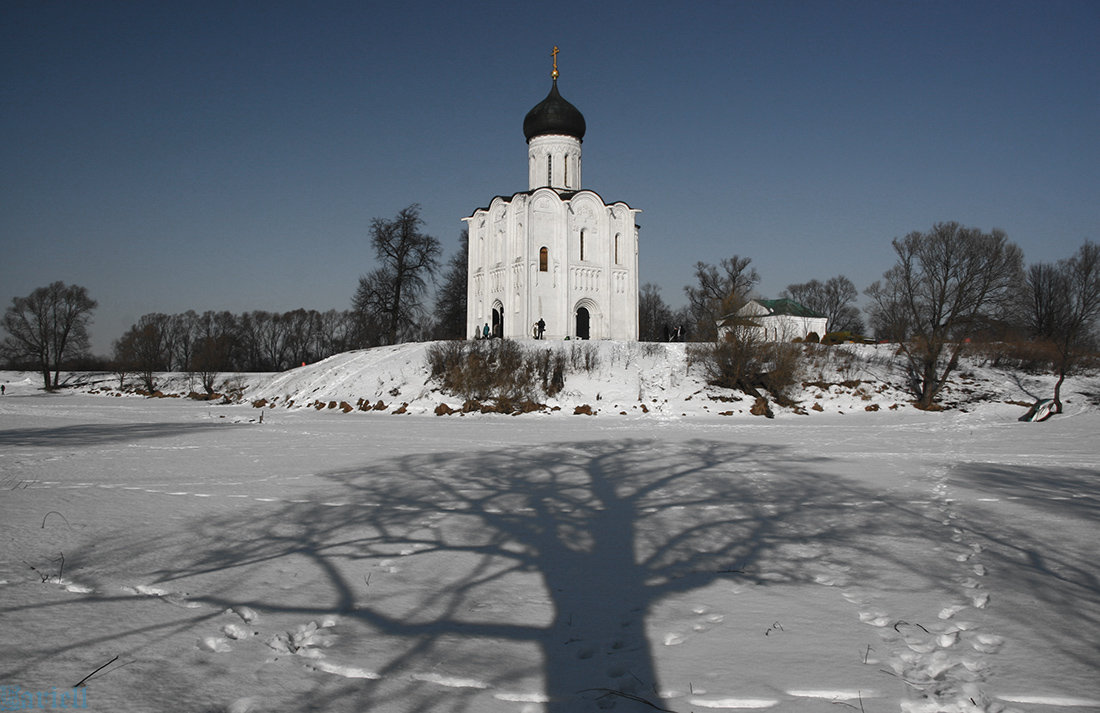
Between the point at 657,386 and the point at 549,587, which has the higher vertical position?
the point at 657,386

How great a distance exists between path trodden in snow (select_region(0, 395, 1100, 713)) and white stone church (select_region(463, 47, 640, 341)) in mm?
24407

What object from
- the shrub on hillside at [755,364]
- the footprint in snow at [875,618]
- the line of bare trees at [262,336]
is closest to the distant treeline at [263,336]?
the line of bare trees at [262,336]

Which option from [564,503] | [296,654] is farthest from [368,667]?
[564,503]

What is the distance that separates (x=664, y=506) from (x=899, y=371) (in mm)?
25320

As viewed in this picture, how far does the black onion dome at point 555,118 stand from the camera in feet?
114

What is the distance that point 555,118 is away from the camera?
34750 mm

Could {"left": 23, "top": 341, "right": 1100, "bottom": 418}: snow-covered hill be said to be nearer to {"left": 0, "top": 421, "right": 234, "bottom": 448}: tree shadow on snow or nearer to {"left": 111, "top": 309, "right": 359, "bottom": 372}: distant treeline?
{"left": 0, "top": 421, "right": 234, "bottom": 448}: tree shadow on snow

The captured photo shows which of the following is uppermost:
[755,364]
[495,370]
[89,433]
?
[755,364]

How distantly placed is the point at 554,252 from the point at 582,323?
424 cm

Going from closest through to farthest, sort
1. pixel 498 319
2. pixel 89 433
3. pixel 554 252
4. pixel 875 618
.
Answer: pixel 875 618 → pixel 89 433 → pixel 554 252 → pixel 498 319

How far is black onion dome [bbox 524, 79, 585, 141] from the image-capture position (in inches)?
1369

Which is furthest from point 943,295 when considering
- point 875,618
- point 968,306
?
point 875,618

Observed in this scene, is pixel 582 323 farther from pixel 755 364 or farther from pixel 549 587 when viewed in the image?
pixel 549 587

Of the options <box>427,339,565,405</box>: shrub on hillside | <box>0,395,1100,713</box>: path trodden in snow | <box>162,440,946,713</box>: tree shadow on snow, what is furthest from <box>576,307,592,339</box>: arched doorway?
<box>162,440,946,713</box>: tree shadow on snow
